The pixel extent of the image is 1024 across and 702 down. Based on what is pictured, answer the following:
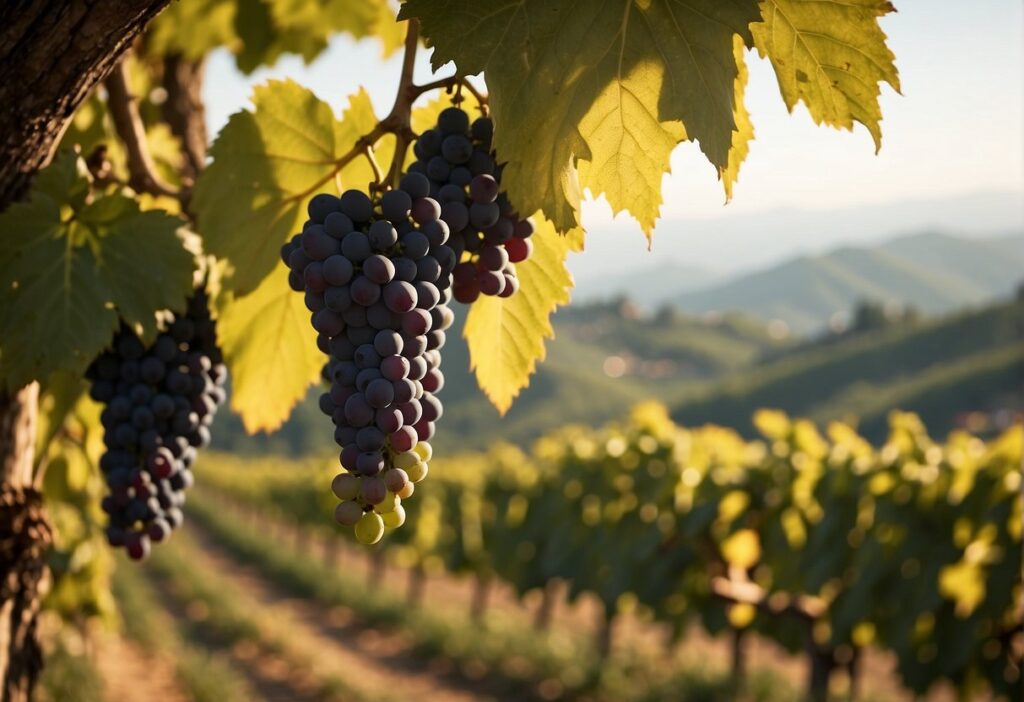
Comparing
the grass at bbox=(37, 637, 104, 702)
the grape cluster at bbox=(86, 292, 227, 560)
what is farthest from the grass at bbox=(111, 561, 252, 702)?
the grape cluster at bbox=(86, 292, 227, 560)

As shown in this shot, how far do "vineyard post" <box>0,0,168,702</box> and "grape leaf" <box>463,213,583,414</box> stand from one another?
59 cm

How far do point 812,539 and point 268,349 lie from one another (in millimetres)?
6859

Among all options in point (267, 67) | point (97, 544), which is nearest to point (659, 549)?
point (97, 544)

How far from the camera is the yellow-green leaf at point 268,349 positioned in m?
1.54

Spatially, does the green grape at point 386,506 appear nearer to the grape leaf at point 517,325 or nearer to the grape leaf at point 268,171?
the grape leaf at point 517,325

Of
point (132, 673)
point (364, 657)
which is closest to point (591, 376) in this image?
point (364, 657)

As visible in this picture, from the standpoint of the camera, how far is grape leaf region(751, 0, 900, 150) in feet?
3.65

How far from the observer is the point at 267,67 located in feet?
9.66

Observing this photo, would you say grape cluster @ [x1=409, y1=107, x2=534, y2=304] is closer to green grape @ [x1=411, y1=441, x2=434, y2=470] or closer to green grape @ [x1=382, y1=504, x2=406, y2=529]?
green grape @ [x1=411, y1=441, x2=434, y2=470]

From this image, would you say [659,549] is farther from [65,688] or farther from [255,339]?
[255,339]

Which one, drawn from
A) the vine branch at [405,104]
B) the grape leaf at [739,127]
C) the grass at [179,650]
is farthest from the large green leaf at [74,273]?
the grass at [179,650]

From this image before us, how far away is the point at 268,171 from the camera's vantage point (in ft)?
4.75

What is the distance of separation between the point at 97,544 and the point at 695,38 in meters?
6.50

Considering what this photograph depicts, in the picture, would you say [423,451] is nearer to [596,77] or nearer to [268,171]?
[596,77]
